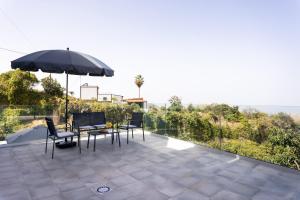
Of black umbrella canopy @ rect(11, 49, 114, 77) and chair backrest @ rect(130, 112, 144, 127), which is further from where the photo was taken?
chair backrest @ rect(130, 112, 144, 127)

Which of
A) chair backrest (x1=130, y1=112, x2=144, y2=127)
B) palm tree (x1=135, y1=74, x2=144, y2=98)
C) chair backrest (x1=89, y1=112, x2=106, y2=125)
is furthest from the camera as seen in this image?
palm tree (x1=135, y1=74, x2=144, y2=98)

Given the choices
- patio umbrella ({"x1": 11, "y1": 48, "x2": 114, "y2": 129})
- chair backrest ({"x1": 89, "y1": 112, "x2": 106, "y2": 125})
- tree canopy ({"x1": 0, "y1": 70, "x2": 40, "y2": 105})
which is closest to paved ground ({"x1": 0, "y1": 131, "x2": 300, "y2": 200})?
chair backrest ({"x1": 89, "y1": 112, "x2": 106, "y2": 125})

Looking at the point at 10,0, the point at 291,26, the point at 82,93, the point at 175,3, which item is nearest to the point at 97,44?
the point at 82,93

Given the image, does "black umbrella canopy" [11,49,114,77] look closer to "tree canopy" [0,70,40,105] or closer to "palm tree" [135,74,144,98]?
"tree canopy" [0,70,40,105]

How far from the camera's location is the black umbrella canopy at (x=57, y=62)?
12.5 ft

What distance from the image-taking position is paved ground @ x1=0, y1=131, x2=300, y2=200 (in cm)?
252

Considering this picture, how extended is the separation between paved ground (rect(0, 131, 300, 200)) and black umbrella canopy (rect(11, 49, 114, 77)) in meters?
1.86

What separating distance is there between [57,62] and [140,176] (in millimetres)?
2773

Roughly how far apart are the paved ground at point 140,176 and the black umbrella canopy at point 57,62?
6.10 feet

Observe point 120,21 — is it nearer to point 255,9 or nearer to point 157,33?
point 157,33

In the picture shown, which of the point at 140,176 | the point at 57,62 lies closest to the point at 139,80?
the point at 57,62

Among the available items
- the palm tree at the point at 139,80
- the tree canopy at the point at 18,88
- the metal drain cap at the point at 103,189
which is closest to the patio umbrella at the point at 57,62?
the metal drain cap at the point at 103,189

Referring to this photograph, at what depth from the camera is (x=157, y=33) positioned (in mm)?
12578

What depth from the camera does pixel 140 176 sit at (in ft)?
10.2
